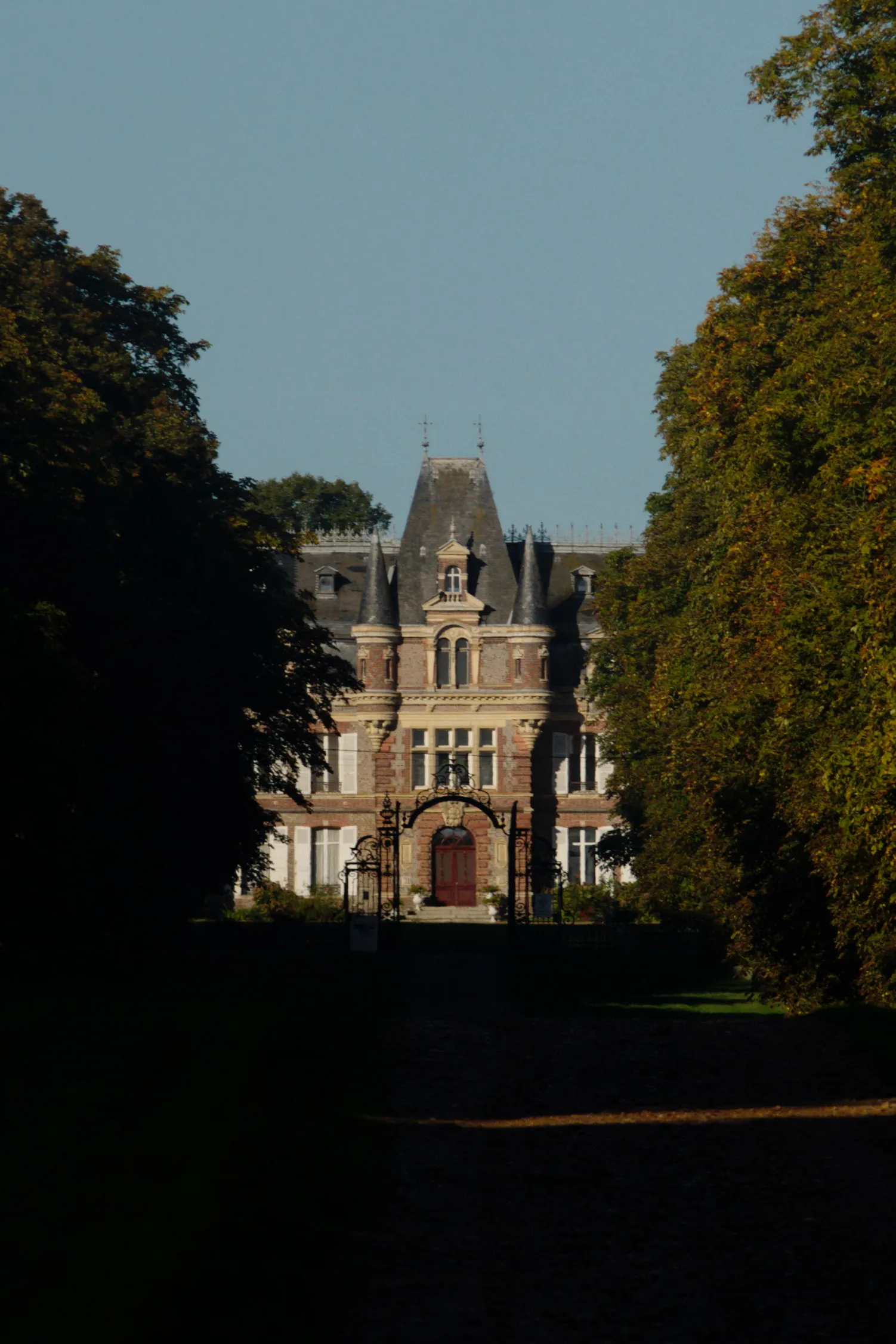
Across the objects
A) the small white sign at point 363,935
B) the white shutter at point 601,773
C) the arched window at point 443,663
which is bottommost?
the small white sign at point 363,935

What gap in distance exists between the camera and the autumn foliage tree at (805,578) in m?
22.9

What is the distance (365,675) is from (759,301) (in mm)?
38787

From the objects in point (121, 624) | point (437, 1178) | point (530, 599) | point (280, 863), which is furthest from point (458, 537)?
point (437, 1178)

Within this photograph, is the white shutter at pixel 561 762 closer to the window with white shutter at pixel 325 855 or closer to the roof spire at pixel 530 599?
the roof spire at pixel 530 599

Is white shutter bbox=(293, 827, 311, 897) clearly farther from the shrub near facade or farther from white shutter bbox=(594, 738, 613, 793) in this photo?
white shutter bbox=(594, 738, 613, 793)

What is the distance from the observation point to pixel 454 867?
2781 inches

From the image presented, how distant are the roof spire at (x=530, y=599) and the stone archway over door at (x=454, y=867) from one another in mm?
8305

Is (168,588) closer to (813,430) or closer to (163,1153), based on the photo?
(813,430)

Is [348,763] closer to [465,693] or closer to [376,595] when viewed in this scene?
[465,693]

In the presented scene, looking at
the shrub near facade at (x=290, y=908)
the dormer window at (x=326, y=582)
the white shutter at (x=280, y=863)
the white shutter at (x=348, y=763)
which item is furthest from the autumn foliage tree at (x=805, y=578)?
the dormer window at (x=326, y=582)

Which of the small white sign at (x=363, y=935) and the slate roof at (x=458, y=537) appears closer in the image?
the small white sign at (x=363, y=935)

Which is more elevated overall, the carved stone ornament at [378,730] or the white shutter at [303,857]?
the carved stone ornament at [378,730]

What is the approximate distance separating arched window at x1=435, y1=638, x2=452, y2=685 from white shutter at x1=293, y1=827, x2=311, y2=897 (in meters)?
7.73

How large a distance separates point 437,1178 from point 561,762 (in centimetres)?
5935
